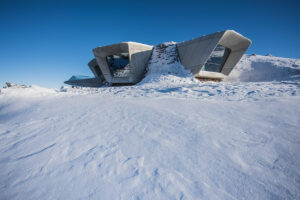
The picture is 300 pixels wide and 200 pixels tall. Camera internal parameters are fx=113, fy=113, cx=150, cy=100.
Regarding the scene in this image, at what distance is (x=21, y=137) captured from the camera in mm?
1895

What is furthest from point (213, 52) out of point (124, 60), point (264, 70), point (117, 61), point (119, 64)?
point (117, 61)

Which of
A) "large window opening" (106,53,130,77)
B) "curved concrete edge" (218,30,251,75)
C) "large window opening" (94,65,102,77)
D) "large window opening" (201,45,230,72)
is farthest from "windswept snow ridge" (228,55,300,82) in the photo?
"large window opening" (94,65,102,77)

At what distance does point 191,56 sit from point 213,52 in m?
3.02

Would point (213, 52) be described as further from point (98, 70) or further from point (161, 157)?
point (98, 70)

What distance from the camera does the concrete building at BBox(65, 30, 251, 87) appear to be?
10.5 metres

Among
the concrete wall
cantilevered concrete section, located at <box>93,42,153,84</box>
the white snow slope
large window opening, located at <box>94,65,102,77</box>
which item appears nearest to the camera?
the white snow slope

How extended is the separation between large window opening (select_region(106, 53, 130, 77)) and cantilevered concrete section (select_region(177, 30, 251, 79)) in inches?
245

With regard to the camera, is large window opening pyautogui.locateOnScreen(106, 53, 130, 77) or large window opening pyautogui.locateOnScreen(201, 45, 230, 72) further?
large window opening pyautogui.locateOnScreen(106, 53, 130, 77)

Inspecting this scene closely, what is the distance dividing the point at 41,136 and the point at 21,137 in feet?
1.21

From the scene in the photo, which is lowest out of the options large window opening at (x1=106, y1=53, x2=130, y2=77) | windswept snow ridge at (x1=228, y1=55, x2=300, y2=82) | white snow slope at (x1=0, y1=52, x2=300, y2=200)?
white snow slope at (x1=0, y1=52, x2=300, y2=200)

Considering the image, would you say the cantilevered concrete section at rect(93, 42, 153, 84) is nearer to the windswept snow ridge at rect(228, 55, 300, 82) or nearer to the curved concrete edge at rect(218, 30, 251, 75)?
the curved concrete edge at rect(218, 30, 251, 75)

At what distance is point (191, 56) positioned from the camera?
438 inches

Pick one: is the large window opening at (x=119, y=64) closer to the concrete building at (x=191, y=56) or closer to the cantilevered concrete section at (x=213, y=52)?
the concrete building at (x=191, y=56)

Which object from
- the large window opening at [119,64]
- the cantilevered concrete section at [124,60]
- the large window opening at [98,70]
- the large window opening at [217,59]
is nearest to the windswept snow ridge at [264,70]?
the large window opening at [217,59]
